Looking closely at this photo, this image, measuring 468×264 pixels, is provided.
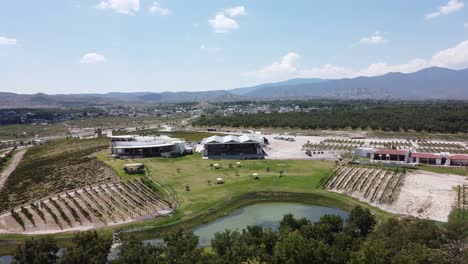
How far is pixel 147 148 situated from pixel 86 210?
116 feet

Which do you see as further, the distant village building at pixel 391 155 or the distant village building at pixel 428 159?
the distant village building at pixel 391 155

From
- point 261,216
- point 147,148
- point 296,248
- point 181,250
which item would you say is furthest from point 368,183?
point 147,148

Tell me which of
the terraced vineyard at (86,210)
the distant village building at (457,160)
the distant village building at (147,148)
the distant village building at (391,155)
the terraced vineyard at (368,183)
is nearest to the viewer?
the terraced vineyard at (86,210)

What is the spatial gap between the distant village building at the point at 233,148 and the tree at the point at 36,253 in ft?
178

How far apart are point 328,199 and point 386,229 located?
21.2 meters

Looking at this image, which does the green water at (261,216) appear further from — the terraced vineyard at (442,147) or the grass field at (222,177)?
the terraced vineyard at (442,147)

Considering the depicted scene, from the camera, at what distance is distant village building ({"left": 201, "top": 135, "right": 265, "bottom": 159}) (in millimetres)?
84500

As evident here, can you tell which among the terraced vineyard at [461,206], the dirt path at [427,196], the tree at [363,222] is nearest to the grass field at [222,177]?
the dirt path at [427,196]

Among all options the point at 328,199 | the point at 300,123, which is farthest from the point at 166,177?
the point at 300,123

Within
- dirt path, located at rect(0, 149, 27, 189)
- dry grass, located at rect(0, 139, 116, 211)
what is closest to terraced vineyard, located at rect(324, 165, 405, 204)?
dry grass, located at rect(0, 139, 116, 211)

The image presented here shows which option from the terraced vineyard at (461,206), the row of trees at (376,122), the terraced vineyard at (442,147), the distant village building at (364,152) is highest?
the row of trees at (376,122)

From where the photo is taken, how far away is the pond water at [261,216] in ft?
149

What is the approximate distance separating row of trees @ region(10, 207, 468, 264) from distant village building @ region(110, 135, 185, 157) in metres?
51.4

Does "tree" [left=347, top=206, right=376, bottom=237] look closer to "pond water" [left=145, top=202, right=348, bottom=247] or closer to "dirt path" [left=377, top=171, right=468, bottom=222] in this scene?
"pond water" [left=145, top=202, right=348, bottom=247]
